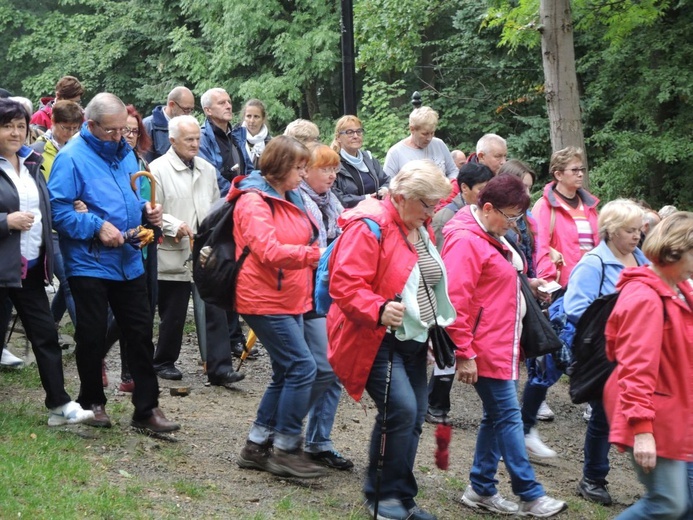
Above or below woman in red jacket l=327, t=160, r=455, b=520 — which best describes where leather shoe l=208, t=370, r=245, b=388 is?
below

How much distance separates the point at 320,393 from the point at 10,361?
3413mm

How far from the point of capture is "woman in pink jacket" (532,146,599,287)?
8.66 meters

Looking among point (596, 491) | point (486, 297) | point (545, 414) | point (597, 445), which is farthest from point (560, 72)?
point (486, 297)

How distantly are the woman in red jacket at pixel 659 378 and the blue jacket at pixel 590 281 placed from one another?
172 centimetres

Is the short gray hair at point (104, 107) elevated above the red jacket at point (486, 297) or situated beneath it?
elevated above

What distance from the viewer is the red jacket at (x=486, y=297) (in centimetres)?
615

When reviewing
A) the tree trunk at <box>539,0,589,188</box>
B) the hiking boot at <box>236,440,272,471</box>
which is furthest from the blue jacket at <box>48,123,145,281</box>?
the tree trunk at <box>539,0,589,188</box>

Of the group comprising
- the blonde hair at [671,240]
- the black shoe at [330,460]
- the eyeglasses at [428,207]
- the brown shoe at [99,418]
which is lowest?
the black shoe at [330,460]

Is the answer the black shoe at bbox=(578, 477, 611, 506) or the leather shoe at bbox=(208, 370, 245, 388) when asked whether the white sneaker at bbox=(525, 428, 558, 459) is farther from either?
the leather shoe at bbox=(208, 370, 245, 388)

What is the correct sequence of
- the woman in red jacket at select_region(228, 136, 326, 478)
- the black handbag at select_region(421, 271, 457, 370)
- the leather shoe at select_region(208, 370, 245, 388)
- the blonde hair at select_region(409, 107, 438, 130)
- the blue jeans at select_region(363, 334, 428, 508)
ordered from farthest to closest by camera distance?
the blonde hair at select_region(409, 107, 438, 130) → the leather shoe at select_region(208, 370, 245, 388) → the woman in red jacket at select_region(228, 136, 326, 478) → the black handbag at select_region(421, 271, 457, 370) → the blue jeans at select_region(363, 334, 428, 508)

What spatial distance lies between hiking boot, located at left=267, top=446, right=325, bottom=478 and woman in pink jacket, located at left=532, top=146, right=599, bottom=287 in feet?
10.3

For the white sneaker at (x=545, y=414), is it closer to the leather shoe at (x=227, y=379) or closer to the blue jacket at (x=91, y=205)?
the leather shoe at (x=227, y=379)

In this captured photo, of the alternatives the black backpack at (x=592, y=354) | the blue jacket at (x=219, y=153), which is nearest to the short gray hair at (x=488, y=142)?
the blue jacket at (x=219, y=153)

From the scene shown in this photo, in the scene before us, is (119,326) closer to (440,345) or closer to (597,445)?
(440,345)
